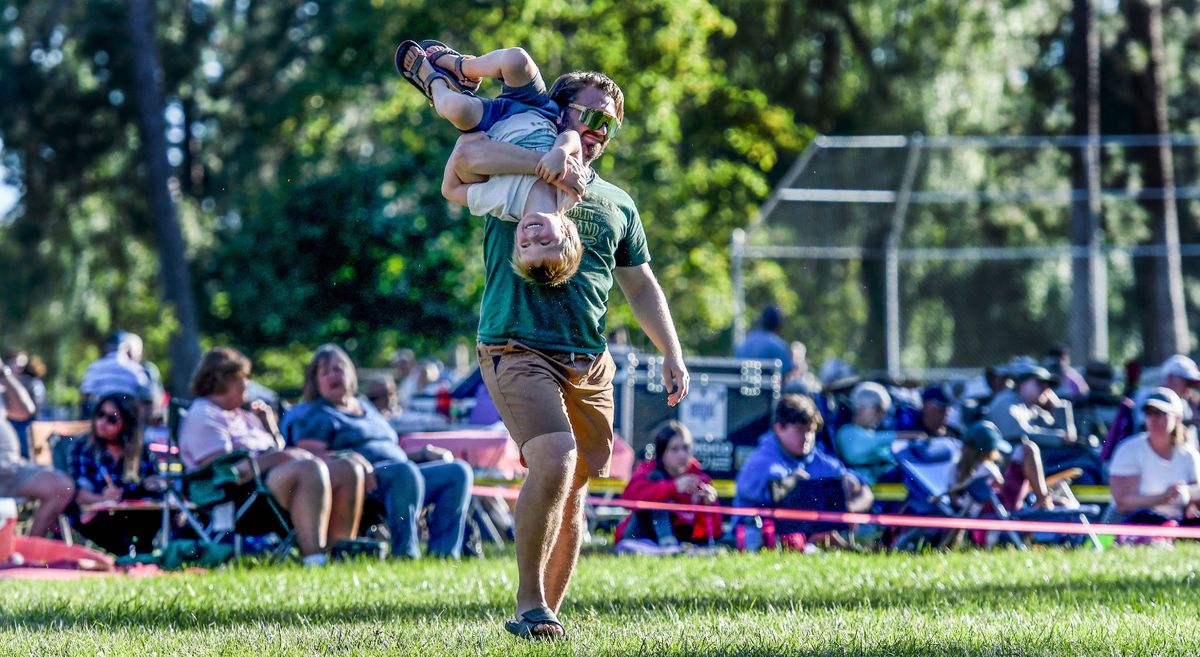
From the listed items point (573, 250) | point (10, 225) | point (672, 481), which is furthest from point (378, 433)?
point (10, 225)

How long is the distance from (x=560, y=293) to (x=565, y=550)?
85 centimetres

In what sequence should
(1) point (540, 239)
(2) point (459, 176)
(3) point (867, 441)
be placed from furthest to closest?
(3) point (867, 441) < (2) point (459, 176) < (1) point (540, 239)

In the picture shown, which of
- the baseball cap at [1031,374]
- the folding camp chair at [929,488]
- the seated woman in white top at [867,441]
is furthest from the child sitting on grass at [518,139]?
the baseball cap at [1031,374]

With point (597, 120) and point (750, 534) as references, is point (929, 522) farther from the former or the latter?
point (597, 120)

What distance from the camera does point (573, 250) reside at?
5.13 metres

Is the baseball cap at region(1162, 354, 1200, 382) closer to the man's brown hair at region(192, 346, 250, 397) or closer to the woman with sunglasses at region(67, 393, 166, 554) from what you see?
the man's brown hair at region(192, 346, 250, 397)

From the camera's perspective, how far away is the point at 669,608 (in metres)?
6.25

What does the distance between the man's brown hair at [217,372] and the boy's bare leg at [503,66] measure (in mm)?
4499

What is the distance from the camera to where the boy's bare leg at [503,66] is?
5137 millimetres

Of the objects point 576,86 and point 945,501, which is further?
point 945,501

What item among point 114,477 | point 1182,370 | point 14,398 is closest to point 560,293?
point 114,477

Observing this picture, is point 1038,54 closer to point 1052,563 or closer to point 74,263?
point 74,263

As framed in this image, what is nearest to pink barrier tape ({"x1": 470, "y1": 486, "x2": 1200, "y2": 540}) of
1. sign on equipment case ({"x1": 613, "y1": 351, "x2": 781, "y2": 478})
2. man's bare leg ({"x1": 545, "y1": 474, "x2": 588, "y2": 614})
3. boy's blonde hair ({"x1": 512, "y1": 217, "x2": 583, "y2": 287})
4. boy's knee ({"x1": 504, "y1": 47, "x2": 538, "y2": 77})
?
sign on equipment case ({"x1": 613, "y1": 351, "x2": 781, "y2": 478})

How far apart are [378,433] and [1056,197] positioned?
12.3 metres
